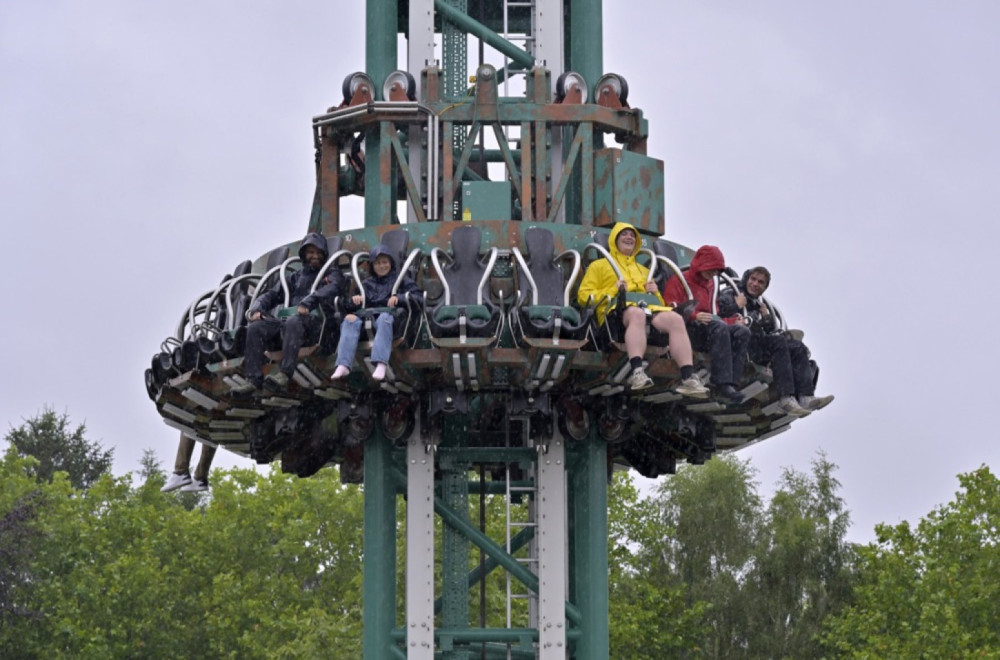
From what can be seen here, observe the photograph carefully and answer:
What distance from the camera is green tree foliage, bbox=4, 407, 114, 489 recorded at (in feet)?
262

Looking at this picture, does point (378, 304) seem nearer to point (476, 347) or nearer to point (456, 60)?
point (476, 347)

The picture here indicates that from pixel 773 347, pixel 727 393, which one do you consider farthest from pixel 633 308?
pixel 773 347

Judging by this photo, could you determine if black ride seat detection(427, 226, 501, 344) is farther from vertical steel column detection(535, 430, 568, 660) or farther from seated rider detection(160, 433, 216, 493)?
seated rider detection(160, 433, 216, 493)

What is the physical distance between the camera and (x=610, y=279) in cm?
2445

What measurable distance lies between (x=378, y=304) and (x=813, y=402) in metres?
5.32

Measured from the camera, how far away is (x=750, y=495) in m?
62.4

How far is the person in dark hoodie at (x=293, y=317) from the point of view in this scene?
79.3ft

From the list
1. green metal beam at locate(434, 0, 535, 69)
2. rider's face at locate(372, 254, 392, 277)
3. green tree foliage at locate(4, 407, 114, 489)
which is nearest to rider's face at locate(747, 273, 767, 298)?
rider's face at locate(372, 254, 392, 277)

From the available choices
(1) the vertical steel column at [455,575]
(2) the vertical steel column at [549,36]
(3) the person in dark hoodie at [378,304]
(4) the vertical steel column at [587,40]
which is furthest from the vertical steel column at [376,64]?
(1) the vertical steel column at [455,575]

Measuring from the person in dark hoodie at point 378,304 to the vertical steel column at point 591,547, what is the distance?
3.94 metres

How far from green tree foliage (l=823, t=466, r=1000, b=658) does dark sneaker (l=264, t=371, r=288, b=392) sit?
2461cm

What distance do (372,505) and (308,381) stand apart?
96.2 inches

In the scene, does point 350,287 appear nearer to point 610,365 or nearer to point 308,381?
point 308,381

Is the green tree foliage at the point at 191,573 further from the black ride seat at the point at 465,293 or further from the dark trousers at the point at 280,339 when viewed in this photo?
the black ride seat at the point at 465,293
